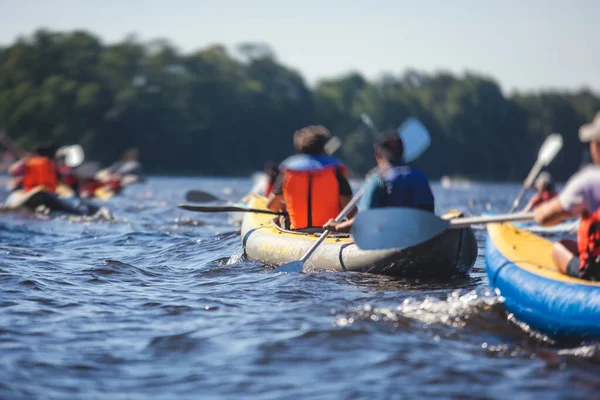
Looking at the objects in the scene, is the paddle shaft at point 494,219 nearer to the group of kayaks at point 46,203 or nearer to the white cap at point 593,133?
the white cap at point 593,133

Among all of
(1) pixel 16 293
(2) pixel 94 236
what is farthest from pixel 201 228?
(1) pixel 16 293

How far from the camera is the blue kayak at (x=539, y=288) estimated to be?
5031 millimetres

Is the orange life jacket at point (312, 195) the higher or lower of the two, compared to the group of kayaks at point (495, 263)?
higher

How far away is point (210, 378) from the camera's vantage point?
14.8ft

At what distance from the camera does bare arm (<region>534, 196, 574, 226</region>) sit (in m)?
4.89

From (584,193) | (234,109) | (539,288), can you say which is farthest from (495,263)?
(234,109)

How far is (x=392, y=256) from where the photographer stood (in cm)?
720

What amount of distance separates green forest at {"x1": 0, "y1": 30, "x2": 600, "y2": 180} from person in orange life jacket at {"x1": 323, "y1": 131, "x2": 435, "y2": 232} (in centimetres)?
5323

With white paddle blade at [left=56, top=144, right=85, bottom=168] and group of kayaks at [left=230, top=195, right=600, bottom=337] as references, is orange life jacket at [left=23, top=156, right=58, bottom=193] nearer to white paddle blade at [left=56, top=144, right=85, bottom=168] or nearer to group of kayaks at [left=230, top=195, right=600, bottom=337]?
white paddle blade at [left=56, top=144, right=85, bottom=168]

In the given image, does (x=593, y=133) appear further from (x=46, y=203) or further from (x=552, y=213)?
(x=46, y=203)

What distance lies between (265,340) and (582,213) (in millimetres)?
1980

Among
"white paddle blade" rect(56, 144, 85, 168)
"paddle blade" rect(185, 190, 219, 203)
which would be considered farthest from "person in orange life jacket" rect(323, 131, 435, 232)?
"white paddle blade" rect(56, 144, 85, 168)

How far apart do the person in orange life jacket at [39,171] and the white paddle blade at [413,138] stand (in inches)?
362

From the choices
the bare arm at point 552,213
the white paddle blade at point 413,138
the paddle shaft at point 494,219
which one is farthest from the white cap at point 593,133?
the white paddle blade at point 413,138
